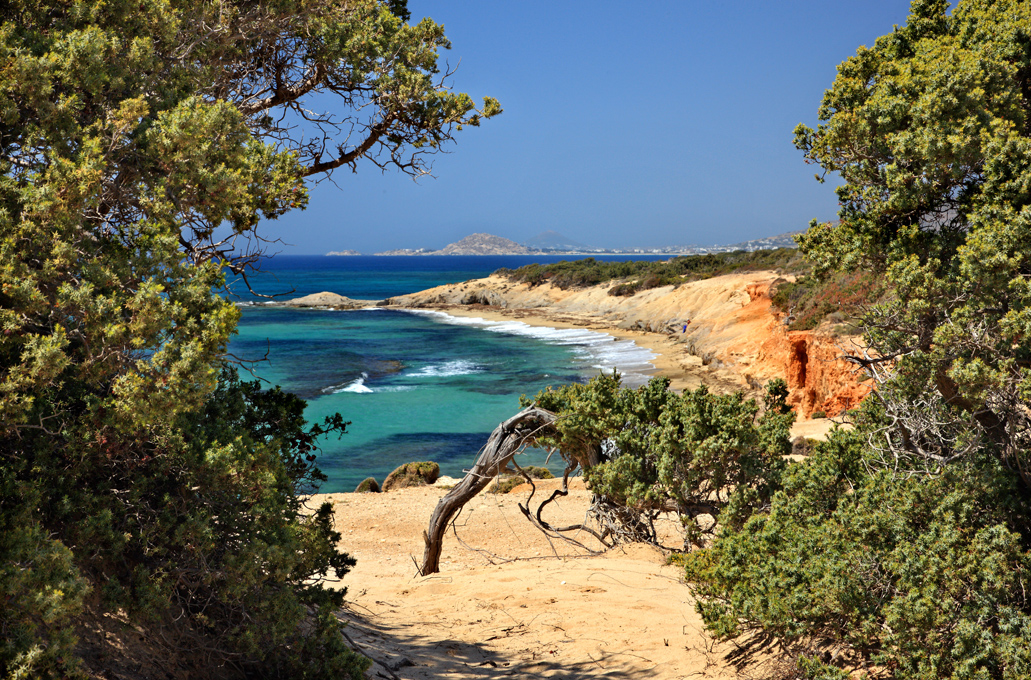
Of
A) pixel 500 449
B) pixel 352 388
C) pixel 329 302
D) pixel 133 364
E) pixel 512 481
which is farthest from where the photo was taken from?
pixel 329 302

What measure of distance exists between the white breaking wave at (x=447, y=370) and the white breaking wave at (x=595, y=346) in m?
6.14

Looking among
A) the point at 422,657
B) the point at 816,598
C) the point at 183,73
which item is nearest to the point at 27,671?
the point at 183,73

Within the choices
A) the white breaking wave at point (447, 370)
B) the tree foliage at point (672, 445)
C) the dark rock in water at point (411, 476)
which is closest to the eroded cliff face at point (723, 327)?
the tree foliage at point (672, 445)

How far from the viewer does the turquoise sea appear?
23.1 meters

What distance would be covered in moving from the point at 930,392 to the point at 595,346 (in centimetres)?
3613

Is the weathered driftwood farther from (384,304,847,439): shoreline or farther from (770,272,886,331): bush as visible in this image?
(770,272,886,331): bush

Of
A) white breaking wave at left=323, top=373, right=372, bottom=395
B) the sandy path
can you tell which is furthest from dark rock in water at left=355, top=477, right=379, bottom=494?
white breaking wave at left=323, top=373, right=372, bottom=395

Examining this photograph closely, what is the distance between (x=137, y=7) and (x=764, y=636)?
6.20m

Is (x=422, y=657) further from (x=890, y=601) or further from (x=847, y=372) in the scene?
(x=847, y=372)

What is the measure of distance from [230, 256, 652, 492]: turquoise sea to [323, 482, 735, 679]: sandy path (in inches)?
185

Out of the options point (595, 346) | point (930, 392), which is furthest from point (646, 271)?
point (930, 392)

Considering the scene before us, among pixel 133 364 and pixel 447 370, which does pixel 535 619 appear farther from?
pixel 447 370

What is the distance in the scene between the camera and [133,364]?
3.17m

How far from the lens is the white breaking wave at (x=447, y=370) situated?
36303 millimetres
